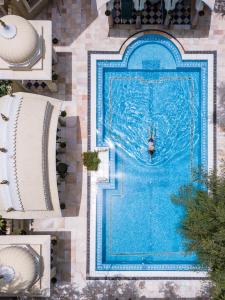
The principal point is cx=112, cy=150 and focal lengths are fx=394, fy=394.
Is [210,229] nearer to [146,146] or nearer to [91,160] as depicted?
[146,146]

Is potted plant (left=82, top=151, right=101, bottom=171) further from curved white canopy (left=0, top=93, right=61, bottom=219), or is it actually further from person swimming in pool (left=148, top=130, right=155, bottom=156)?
curved white canopy (left=0, top=93, right=61, bottom=219)

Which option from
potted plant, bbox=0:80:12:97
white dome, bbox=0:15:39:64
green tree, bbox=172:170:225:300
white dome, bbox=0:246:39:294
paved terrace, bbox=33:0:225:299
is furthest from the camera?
paved terrace, bbox=33:0:225:299

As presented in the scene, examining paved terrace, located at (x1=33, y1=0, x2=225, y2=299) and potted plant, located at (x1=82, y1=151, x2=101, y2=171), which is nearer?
potted plant, located at (x1=82, y1=151, x2=101, y2=171)

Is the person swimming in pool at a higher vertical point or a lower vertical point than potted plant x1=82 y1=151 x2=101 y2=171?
higher

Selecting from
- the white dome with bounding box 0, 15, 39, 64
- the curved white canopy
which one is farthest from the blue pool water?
the white dome with bounding box 0, 15, 39, 64

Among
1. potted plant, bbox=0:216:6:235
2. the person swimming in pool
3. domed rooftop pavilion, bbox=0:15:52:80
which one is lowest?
potted plant, bbox=0:216:6:235

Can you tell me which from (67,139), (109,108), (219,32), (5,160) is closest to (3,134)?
(5,160)

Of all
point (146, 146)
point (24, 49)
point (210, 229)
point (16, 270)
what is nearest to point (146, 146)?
point (146, 146)
